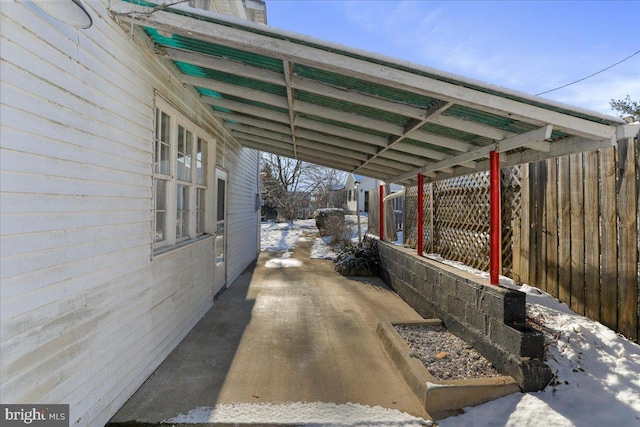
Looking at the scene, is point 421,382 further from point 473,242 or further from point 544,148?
point 473,242

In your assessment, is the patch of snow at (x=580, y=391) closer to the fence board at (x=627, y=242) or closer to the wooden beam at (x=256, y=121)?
the fence board at (x=627, y=242)

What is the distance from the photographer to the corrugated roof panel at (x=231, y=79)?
12.3ft

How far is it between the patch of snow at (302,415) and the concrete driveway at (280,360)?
60mm

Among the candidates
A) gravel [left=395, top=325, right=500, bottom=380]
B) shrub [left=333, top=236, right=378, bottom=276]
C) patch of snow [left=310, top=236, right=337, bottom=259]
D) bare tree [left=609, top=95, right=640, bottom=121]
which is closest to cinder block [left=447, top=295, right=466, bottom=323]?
gravel [left=395, top=325, right=500, bottom=380]

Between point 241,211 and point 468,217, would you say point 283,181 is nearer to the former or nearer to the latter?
point 241,211

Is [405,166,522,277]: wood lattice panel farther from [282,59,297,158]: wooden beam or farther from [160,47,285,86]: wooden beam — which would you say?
[160,47,285,86]: wooden beam

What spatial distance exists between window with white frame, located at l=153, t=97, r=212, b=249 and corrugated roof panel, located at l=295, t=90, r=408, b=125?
4.95ft

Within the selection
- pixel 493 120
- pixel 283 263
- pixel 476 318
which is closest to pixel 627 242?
pixel 476 318

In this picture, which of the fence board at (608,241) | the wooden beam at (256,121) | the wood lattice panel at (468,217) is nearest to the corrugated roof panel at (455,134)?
the fence board at (608,241)

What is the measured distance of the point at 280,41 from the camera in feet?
8.73

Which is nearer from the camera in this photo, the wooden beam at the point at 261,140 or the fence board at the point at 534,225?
the fence board at the point at 534,225

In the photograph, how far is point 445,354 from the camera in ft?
10.7

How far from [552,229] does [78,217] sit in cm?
476

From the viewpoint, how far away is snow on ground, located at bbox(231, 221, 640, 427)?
7.82 ft
